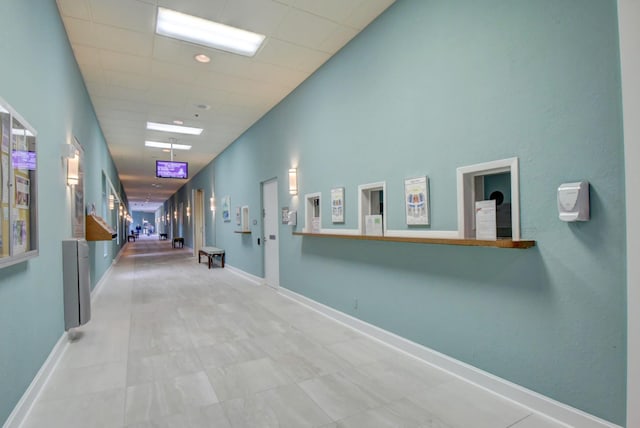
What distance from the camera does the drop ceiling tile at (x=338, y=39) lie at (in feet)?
12.6

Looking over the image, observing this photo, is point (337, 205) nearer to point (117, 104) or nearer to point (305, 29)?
point (305, 29)

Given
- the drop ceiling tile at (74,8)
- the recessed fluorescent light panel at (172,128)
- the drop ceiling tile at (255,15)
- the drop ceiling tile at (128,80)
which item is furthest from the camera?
the recessed fluorescent light panel at (172,128)

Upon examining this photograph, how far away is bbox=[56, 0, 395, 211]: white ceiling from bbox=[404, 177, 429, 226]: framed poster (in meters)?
1.95

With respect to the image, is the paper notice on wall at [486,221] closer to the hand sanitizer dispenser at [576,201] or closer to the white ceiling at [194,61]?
the hand sanitizer dispenser at [576,201]

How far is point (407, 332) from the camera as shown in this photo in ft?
10.5

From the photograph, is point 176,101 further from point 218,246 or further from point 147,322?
point 218,246

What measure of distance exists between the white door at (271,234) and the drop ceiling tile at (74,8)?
11.9 feet

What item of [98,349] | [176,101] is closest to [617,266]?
[98,349]

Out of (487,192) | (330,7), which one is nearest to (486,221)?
(487,192)

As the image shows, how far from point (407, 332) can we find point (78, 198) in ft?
15.0

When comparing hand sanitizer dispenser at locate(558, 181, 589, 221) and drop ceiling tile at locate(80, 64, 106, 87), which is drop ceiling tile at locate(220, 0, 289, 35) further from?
hand sanitizer dispenser at locate(558, 181, 589, 221)

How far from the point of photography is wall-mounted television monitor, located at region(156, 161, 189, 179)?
8759 millimetres

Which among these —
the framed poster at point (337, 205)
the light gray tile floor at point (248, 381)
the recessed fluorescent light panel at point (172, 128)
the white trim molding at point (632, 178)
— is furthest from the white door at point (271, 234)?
the white trim molding at point (632, 178)

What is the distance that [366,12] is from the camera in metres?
3.51
